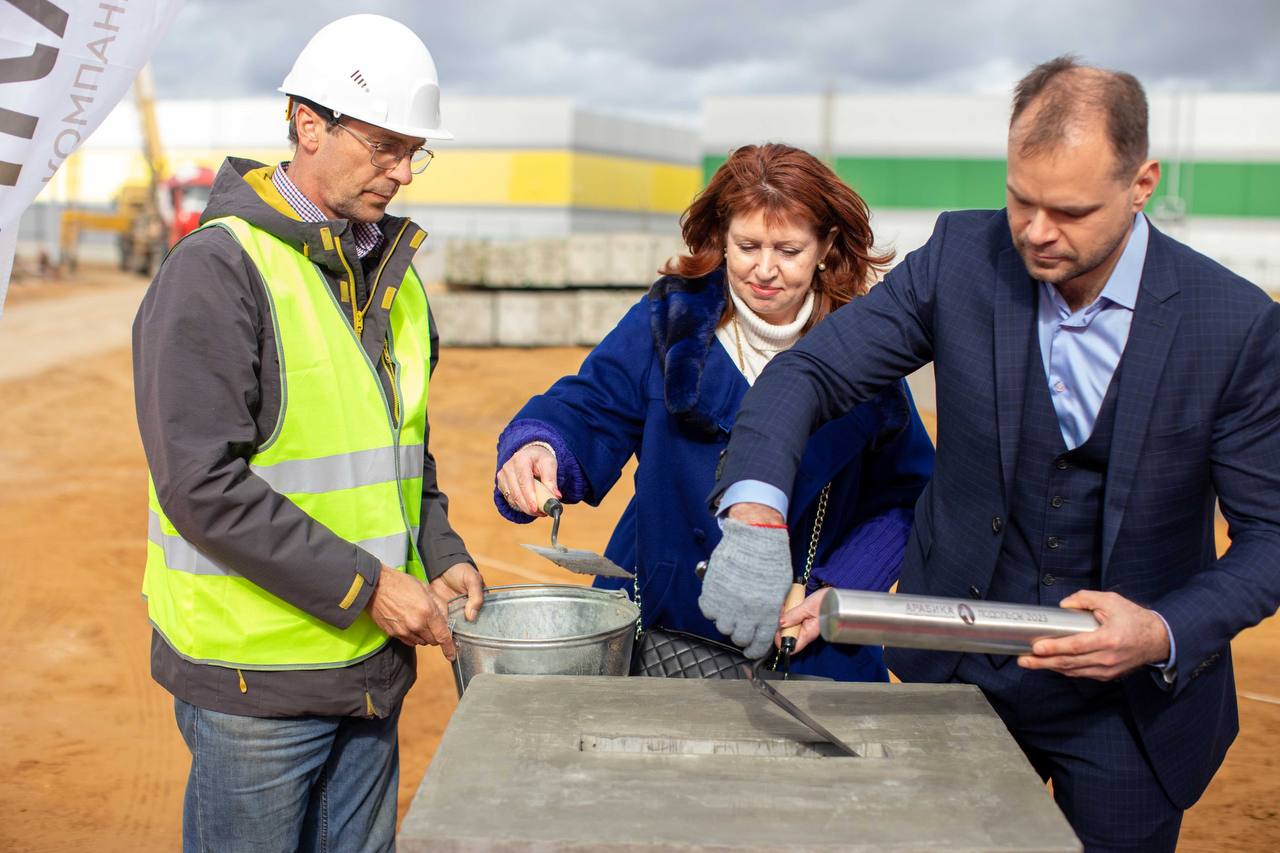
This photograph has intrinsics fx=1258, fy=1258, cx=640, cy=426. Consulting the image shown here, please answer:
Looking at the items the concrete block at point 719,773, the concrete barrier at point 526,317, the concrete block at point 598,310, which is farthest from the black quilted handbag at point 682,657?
the concrete barrier at point 526,317

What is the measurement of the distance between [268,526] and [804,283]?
1303 millimetres

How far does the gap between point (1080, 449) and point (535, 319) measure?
607 inches

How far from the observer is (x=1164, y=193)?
32312 mm

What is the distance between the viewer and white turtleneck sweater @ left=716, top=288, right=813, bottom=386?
9.57 feet

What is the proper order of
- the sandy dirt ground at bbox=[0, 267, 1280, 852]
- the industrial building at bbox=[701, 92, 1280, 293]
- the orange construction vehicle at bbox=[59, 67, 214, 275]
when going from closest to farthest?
the sandy dirt ground at bbox=[0, 267, 1280, 852], the orange construction vehicle at bbox=[59, 67, 214, 275], the industrial building at bbox=[701, 92, 1280, 293]

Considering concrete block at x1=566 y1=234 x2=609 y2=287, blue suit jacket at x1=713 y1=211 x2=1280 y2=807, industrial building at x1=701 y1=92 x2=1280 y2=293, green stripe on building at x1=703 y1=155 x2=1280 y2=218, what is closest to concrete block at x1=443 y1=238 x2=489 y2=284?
concrete block at x1=566 y1=234 x2=609 y2=287

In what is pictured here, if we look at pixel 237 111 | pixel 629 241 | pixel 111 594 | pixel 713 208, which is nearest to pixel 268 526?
pixel 713 208

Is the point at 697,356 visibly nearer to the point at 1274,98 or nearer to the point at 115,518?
the point at 115,518

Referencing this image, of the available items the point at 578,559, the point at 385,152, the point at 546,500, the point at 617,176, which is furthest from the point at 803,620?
the point at 617,176

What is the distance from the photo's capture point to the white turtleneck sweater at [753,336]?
9.57 feet

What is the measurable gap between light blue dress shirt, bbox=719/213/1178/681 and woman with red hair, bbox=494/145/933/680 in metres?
0.60

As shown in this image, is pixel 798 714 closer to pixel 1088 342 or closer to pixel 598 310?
pixel 1088 342

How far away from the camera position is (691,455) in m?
2.92

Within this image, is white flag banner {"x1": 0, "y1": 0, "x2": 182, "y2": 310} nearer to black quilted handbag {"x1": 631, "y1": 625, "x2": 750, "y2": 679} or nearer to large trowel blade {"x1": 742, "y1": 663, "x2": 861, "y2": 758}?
black quilted handbag {"x1": 631, "y1": 625, "x2": 750, "y2": 679}
